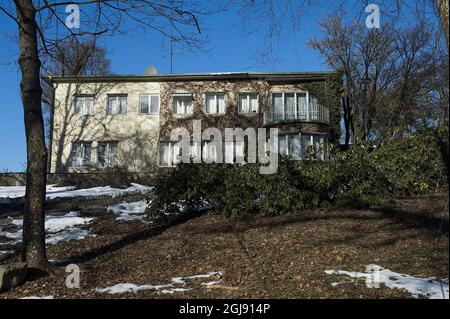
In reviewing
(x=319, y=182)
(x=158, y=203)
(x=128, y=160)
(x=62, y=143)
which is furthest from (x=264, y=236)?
(x=62, y=143)

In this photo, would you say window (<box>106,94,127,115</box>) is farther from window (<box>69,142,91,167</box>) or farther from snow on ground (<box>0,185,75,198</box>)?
snow on ground (<box>0,185,75,198</box>)

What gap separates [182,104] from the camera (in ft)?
96.3

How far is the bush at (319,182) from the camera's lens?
1052 centimetres

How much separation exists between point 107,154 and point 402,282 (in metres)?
25.9

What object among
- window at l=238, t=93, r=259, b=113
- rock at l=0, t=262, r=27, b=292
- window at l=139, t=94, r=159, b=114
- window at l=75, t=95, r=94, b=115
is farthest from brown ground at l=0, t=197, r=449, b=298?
window at l=75, t=95, r=94, b=115

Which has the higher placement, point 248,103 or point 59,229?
point 248,103

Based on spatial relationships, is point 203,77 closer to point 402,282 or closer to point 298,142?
point 298,142

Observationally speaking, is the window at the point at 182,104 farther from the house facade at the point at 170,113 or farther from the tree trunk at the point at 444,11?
the tree trunk at the point at 444,11

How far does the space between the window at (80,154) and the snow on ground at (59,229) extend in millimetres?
16746

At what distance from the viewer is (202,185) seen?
1126 centimetres

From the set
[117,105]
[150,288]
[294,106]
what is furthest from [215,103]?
[150,288]

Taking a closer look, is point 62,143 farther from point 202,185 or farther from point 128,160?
point 202,185

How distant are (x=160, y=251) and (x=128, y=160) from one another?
21437 millimetres
